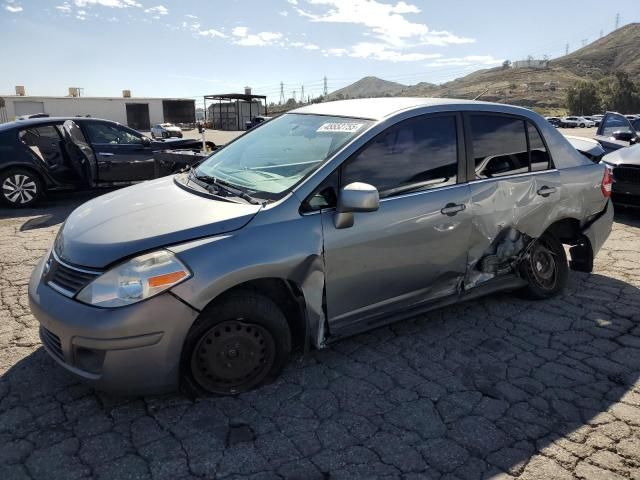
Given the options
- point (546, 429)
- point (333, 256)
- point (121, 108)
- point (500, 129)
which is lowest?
point (546, 429)

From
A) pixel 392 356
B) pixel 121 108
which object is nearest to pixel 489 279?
pixel 392 356

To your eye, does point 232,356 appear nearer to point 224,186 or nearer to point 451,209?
point 224,186

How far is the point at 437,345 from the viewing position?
11.9 ft

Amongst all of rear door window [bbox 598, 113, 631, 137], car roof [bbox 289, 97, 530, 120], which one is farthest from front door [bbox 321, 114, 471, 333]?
rear door window [bbox 598, 113, 631, 137]

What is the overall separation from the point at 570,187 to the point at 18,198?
26.4 ft

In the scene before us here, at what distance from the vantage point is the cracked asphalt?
2.40 m

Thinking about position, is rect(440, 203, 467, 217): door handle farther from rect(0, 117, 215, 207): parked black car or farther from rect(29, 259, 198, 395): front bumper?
rect(0, 117, 215, 207): parked black car

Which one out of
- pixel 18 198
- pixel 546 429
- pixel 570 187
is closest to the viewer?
pixel 546 429

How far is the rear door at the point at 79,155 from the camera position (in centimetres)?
802

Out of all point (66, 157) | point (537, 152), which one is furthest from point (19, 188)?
point (537, 152)

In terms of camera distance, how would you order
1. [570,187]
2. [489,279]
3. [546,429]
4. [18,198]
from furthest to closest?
[18,198] → [570,187] → [489,279] → [546,429]

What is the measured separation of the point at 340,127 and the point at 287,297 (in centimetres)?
125

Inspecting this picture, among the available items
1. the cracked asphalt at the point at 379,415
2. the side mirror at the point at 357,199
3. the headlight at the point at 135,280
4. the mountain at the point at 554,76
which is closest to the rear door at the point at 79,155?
the cracked asphalt at the point at 379,415

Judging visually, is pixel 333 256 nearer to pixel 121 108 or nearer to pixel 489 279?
pixel 489 279
